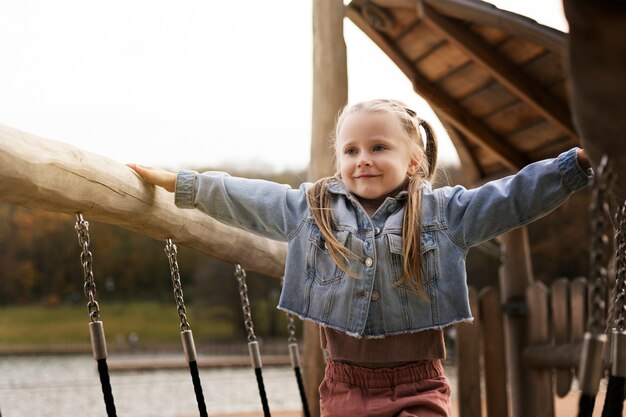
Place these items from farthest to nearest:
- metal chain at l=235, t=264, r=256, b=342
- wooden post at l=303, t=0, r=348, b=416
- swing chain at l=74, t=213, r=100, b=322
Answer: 1. wooden post at l=303, t=0, r=348, b=416
2. metal chain at l=235, t=264, r=256, b=342
3. swing chain at l=74, t=213, r=100, b=322

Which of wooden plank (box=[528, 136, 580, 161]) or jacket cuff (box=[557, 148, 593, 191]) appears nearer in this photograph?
jacket cuff (box=[557, 148, 593, 191])

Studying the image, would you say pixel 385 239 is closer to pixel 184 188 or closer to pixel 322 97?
pixel 184 188

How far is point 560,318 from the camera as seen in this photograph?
4367mm

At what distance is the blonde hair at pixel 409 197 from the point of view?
1618 mm

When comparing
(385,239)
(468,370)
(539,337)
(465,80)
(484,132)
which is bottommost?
(468,370)

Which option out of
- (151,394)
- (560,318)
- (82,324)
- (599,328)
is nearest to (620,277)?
(599,328)

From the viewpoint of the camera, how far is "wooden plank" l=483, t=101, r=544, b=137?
4254 millimetres

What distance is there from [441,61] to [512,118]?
53 cm

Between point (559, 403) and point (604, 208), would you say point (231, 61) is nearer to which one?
point (559, 403)

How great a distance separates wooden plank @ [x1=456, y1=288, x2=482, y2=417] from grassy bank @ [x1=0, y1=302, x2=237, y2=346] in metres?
25.9

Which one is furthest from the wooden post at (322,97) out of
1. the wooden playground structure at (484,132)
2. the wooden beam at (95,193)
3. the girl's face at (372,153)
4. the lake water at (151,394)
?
the lake water at (151,394)

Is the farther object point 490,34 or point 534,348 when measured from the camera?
point 534,348

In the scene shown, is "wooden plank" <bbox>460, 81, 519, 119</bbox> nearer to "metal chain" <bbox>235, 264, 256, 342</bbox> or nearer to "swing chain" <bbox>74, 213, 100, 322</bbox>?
"metal chain" <bbox>235, 264, 256, 342</bbox>

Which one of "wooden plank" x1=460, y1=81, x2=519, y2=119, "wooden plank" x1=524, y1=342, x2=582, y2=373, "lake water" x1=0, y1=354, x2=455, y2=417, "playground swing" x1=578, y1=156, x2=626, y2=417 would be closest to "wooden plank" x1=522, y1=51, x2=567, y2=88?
"wooden plank" x1=460, y1=81, x2=519, y2=119
